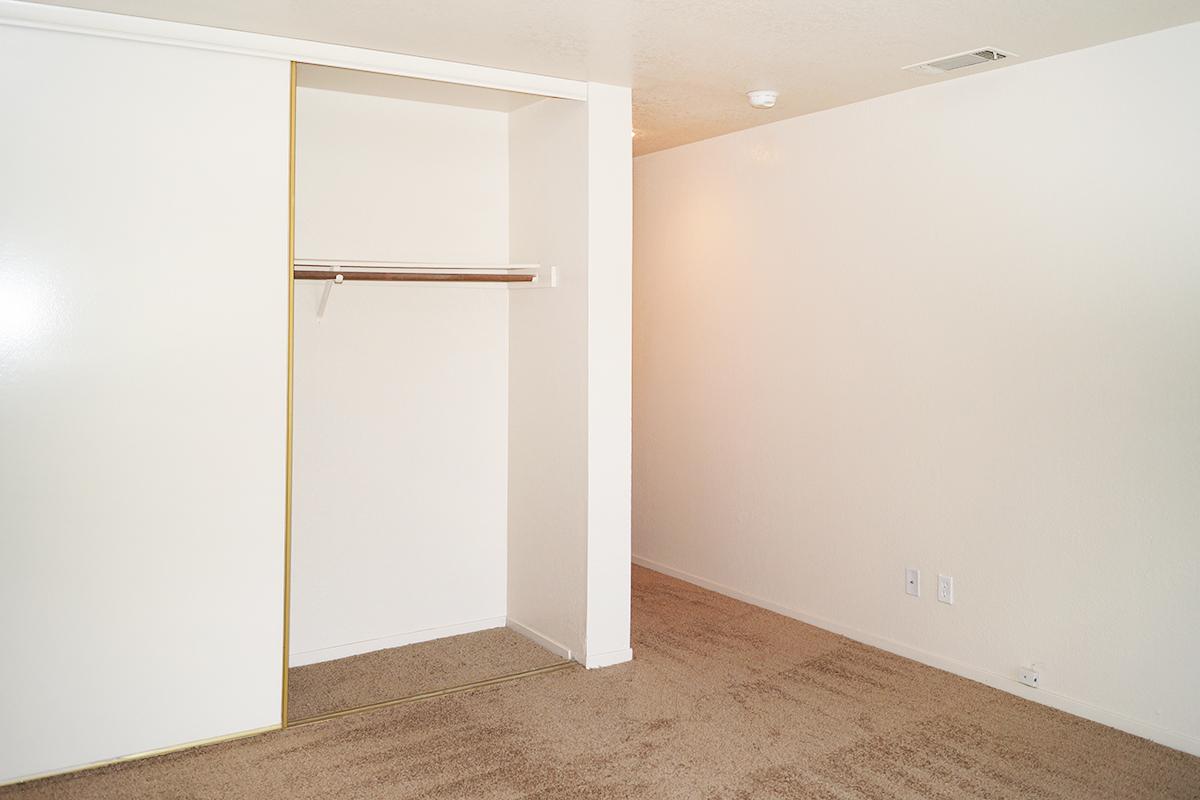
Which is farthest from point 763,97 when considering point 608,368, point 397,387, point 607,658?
point 607,658

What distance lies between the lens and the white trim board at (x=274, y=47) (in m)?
2.95

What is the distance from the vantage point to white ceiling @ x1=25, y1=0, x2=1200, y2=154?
2.94 meters

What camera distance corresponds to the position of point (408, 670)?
13.1ft

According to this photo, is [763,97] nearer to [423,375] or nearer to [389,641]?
[423,375]

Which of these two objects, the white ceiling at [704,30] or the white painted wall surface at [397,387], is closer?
the white ceiling at [704,30]

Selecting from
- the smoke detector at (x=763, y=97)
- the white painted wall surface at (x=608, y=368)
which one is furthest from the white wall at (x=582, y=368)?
the smoke detector at (x=763, y=97)

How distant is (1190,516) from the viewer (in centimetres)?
315

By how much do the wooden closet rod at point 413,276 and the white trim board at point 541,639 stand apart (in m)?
1.57

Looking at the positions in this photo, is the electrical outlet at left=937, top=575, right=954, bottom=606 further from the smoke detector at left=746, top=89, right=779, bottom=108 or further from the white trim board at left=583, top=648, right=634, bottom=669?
the smoke detector at left=746, top=89, right=779, bottom=108

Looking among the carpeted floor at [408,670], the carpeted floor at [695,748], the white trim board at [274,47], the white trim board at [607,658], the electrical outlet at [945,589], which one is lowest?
the carpeted floor at [695,748]

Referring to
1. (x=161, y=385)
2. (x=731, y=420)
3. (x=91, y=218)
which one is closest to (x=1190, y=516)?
(x=731, y=420)

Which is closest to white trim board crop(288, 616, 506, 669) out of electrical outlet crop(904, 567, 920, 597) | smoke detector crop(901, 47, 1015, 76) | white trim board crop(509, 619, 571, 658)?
white trim board crop(509, 619, 571, 658)

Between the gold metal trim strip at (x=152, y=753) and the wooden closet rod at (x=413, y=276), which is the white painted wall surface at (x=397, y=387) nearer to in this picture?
the wooden closet rod at (x=413, y=276)

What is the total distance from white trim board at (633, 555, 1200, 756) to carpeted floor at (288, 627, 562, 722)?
3.96ft
